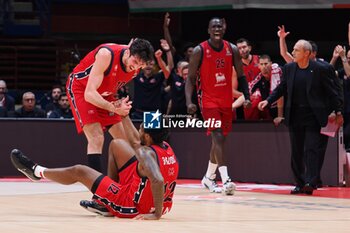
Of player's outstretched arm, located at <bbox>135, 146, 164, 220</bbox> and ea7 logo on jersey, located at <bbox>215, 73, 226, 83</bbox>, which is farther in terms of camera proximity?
ea7 logo on jersey, located at <bbox>215, 73, 226, 83</bbox>

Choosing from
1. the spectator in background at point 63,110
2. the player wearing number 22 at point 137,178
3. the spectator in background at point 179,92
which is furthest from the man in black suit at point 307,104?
the spectator in background at point 63,110

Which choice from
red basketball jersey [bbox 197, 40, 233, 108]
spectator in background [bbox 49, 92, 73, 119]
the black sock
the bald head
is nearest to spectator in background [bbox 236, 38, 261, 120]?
red basketball jersey [bbox 197, 40, 233, 108]

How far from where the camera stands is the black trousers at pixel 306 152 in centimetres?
1346

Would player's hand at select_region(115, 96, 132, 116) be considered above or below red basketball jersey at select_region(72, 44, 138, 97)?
below

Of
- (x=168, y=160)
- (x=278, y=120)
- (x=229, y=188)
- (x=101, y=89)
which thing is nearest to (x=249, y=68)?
(x=278, y=120)

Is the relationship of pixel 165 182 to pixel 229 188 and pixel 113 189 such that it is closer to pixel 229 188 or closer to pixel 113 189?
pixel 113 189

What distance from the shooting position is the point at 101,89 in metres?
10.7

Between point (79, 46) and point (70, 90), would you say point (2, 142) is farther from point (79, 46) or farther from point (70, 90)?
point (79, 46)

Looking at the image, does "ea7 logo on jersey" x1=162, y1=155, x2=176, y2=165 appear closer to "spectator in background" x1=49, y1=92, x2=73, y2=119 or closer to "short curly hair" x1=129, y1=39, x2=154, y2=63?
"short curly hair" x1=129, y1=39, x2=154, y2=63

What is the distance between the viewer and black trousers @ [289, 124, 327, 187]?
1346cm

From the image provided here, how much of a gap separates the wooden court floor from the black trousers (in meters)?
0.68

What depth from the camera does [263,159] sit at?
15.4 meters

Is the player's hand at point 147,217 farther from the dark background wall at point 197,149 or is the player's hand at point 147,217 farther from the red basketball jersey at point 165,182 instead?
the dark background wall at point 197,149

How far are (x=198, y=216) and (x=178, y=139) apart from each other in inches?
260
